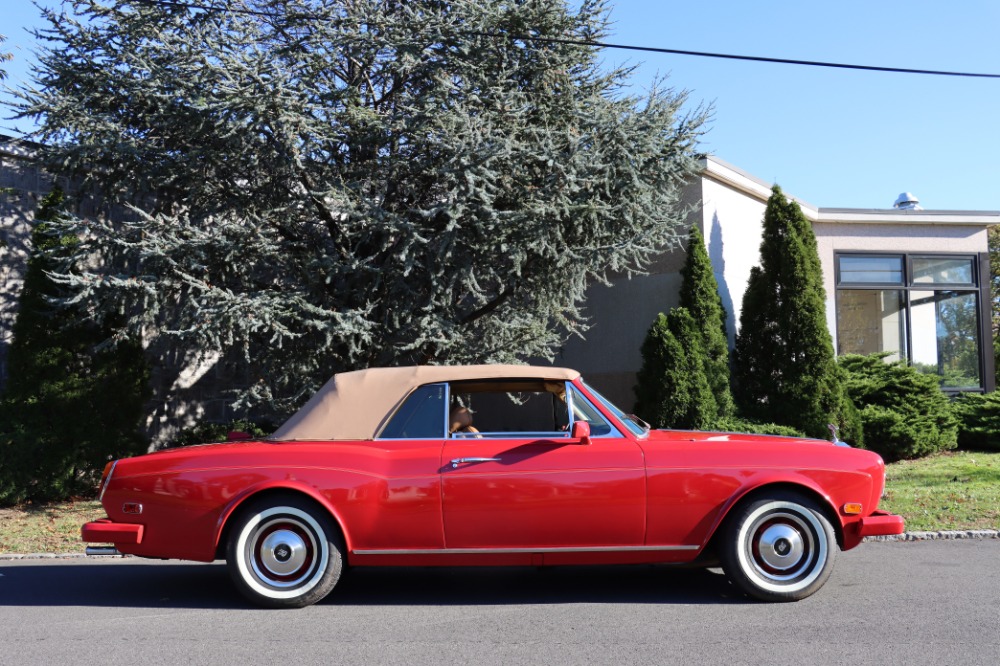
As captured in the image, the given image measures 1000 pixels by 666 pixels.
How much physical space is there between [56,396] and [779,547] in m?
8.91

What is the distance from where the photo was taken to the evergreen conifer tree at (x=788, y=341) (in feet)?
40.6

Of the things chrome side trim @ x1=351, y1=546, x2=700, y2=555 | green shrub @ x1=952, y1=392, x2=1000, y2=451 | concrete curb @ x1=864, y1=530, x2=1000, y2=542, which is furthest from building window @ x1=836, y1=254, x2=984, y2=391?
chrome side trim @ x1=351, y1=546, x2=700, y2=555

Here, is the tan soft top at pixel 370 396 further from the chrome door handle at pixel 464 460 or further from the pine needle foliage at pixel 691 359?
the pine needle foliage at pixel 691 359

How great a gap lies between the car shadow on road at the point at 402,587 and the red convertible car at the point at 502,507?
334 millimetres

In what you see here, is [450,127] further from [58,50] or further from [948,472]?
[948,472]

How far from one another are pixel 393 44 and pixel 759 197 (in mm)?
8040

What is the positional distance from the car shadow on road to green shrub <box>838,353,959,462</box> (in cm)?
747

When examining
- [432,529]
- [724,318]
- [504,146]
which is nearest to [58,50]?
[504,146]

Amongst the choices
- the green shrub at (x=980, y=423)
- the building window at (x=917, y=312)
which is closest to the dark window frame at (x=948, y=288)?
the building window at (x=917, y=312)

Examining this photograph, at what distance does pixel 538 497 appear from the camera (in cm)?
546

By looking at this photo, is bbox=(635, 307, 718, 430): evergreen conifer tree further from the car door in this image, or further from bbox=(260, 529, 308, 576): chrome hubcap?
bbox=(260, 529, 308, 576): chrome hubcap

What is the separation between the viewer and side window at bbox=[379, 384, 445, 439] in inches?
228

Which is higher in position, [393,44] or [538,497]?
[393,44]

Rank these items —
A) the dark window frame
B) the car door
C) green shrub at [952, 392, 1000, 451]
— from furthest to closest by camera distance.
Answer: the dark window frame → green shrub at [952, 392, 1000, 451] → the car door
